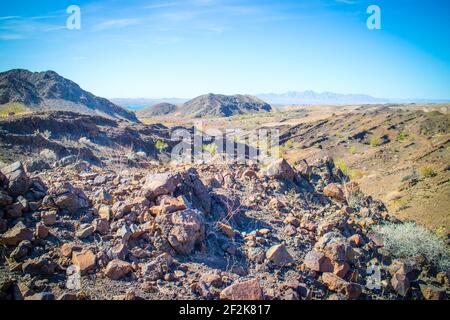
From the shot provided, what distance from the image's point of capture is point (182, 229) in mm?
4184

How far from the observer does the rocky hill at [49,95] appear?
3286 cm

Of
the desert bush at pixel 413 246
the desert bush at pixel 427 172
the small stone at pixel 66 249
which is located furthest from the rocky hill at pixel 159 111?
the small stone at pixel 66 249

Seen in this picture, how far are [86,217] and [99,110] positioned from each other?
43856 mm

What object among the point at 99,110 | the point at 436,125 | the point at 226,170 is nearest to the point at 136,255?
the point at 226,170

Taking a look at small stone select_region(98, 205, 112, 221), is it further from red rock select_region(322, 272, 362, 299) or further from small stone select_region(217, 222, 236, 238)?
red rock select_region(322, 272, 362, 299)

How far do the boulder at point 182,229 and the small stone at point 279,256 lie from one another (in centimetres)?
99

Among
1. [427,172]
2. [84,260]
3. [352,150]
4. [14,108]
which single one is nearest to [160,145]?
[14,108]

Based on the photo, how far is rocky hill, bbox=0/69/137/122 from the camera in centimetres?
3286

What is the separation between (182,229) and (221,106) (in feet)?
256

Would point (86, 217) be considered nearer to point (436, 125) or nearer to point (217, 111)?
point (436, 125)

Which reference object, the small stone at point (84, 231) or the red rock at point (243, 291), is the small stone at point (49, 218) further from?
the red rock at point (243, 291)

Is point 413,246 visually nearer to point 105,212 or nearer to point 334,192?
point 334,192

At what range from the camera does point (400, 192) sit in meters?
16.2
